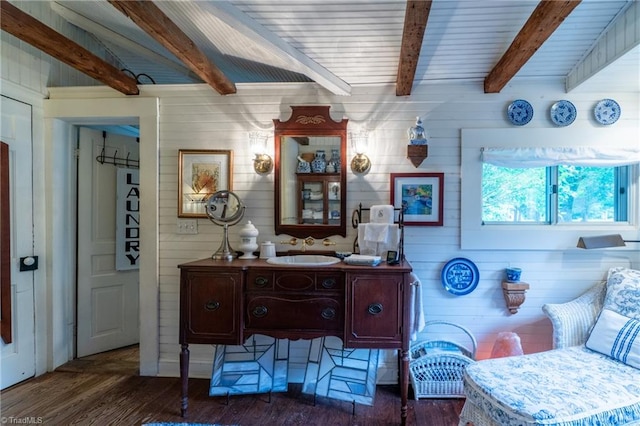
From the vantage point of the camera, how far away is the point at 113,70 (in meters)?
2.54

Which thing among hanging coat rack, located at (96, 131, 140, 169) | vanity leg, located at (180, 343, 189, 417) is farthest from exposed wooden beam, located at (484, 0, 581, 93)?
hanging coat rack, located at (96, 131, 140, 169)

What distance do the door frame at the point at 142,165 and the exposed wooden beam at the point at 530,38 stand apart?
109 inches

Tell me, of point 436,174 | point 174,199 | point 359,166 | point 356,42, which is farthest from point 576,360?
point 174,199

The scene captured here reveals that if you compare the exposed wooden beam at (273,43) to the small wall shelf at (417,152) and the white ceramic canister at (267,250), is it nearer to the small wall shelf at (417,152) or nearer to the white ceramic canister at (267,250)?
the small wall shelf at (417,152)

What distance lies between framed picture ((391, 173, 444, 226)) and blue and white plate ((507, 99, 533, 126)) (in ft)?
2.44

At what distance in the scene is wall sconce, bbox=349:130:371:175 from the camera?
2725mm

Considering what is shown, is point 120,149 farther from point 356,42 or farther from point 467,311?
point 467,311

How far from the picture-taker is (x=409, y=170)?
8.96 ft

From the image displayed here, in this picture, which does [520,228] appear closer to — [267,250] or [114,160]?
[267,250]

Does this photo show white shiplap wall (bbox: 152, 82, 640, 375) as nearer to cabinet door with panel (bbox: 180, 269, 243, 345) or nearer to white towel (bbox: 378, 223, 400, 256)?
white towel (bbox: 378, 223, 400, 256)

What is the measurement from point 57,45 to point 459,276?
11.3 feet

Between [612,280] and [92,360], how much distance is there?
4374mm

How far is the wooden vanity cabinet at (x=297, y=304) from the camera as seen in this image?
2152mm

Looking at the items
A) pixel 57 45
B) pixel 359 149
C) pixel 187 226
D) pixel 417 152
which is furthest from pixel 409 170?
pixel 57 45
